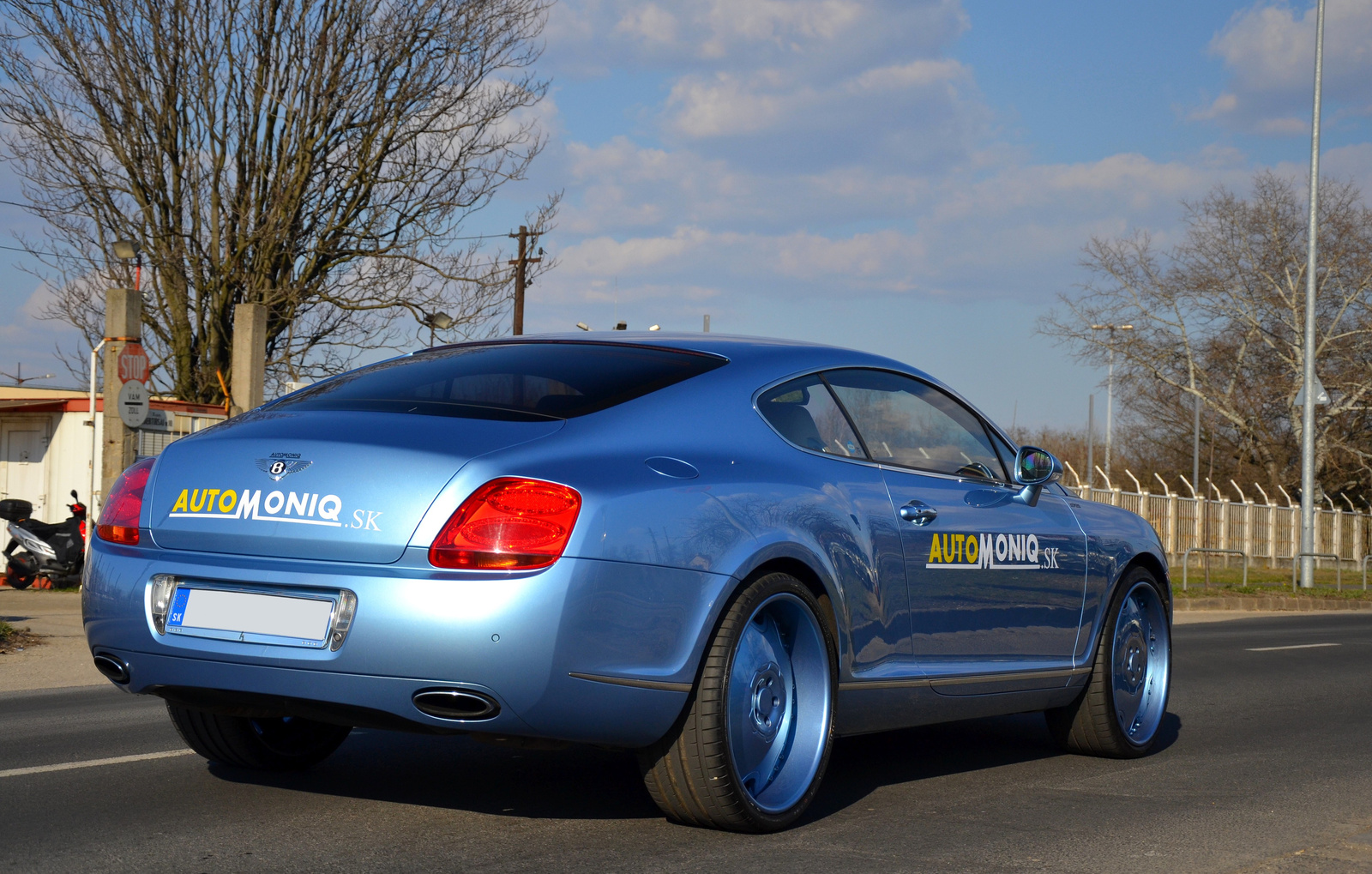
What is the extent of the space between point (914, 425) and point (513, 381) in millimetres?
1641

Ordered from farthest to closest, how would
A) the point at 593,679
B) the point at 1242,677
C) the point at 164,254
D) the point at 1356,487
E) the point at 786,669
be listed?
the point at 1356,487
the point at 164,254
the point at 1242,677
the point at 786,669
the point at 593,679

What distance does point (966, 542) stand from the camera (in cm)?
524

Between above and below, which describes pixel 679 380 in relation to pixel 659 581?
above

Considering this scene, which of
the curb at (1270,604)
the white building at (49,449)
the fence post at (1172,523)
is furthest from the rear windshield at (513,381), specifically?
the fence post at (1172,523)

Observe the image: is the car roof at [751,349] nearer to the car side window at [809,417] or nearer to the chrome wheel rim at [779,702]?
the car side window at [809,417]

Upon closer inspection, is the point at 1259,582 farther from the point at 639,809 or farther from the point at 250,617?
the point at 250,617

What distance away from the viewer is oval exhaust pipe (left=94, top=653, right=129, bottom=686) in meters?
4.14

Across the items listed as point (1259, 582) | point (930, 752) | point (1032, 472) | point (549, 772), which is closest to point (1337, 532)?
point (1259, 582)

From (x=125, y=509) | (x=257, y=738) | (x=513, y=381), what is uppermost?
(x=513, y=381)

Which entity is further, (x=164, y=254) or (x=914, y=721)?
(x=164, y=254)

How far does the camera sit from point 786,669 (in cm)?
448

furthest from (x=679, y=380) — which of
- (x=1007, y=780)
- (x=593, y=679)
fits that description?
(x=1007, y=780)

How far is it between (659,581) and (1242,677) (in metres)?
7.32

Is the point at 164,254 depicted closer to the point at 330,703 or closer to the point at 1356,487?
the point at 330,703
